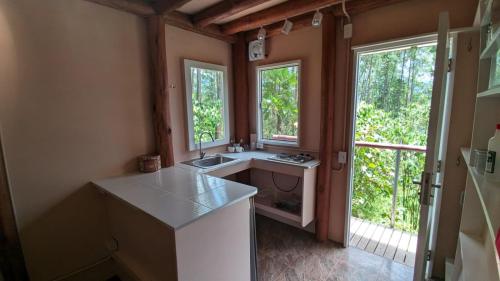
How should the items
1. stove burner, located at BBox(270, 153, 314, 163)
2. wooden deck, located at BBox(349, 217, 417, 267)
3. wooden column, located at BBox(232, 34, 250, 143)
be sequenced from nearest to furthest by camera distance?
wooden deck, located at BBox(349, 217, 417, 267)
stove burner, located at BBox(270, 153, 314, 163)
wooden column, located at BBox(232, 34, 250, 143)

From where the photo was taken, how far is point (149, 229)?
5.23ft

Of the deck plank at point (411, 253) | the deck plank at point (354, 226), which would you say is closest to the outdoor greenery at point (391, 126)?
the deck plank at point (354, 226)

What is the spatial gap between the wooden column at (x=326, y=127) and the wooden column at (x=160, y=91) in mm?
1625

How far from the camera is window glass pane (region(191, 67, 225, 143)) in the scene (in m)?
2.78

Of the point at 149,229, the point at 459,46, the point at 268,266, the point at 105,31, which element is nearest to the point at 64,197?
the point at 149,229

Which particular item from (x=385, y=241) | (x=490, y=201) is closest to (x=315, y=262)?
(x=385, y=241)

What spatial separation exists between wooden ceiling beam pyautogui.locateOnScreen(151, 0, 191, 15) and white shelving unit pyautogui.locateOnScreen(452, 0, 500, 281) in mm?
2070

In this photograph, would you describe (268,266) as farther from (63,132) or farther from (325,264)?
(63,132)

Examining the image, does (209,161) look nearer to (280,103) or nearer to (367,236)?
(280,103)

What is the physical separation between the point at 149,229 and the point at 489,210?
179 cm

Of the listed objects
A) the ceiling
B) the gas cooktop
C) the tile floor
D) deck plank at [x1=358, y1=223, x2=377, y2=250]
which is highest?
the ceiling

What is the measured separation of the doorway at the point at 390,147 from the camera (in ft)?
8.09

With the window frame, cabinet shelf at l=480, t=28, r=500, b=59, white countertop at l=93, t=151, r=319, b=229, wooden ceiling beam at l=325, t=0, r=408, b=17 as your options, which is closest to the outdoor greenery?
wooden ceiling beam at l=325, t=0, r=408, b=17

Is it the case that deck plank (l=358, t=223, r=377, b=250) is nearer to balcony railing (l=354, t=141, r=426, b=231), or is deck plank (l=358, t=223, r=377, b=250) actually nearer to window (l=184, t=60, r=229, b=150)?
balcony railing (l=354, t=141, r=426, b=231)
